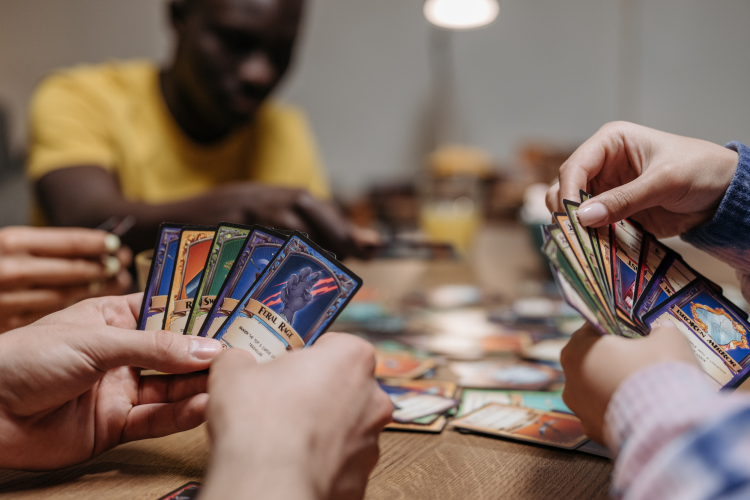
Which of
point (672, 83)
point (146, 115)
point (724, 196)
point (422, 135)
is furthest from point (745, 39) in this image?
point (146, 115)

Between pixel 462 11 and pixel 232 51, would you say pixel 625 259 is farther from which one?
pixel 462 11

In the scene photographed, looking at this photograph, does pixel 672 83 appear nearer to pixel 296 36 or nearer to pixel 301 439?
pixel 296 36

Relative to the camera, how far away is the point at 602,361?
49cm

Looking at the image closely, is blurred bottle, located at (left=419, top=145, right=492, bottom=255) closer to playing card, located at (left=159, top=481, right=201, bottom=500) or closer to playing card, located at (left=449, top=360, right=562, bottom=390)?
playing card, located at (left=449, top=360, right=562, bottom=390)

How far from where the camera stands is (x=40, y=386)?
1.63ft

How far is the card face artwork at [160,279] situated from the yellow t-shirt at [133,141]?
3.48 ft

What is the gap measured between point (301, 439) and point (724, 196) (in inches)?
26.6

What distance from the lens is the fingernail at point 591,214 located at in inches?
22.1

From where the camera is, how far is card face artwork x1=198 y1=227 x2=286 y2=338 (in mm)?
578

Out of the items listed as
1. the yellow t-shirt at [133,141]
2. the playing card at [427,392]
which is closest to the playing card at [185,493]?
the playing card at [427,392]

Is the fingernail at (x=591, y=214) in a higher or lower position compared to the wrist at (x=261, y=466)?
higher

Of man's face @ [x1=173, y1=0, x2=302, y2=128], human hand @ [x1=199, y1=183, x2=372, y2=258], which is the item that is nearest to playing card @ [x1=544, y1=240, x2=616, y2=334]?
human hand @ [x1=199, y1=183, x2=372, y2=258]

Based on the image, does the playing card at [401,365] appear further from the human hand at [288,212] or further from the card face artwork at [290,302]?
the human hand at [288,212]

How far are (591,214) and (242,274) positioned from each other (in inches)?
16.6
